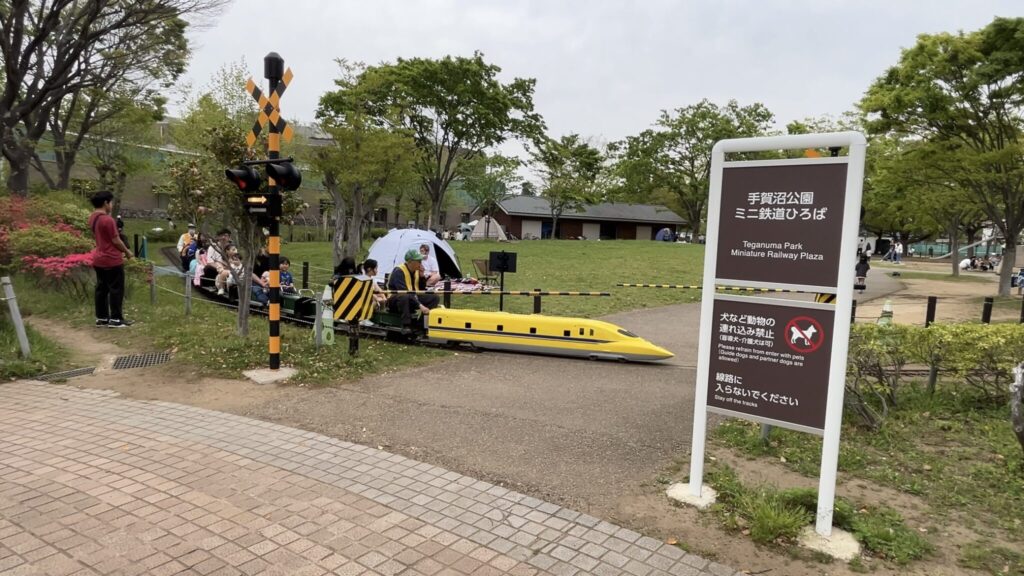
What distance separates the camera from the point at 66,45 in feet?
54.4

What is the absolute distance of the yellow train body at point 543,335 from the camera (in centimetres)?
790

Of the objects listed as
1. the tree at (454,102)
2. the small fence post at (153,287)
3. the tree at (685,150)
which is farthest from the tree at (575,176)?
the small fence post at (153,287)

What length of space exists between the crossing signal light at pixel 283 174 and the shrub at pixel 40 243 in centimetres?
627

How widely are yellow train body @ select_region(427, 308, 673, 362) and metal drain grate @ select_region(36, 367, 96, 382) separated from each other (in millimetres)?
4072

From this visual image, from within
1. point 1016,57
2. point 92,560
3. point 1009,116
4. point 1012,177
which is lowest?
point 92,560

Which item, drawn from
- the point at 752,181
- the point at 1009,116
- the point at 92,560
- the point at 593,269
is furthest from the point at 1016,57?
the point at 92,560

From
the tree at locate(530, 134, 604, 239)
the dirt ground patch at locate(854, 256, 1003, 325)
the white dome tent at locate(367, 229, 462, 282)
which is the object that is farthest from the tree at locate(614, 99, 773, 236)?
the white dome tent at locate(367, 229, 462, 282)

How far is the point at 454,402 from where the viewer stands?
595 cm

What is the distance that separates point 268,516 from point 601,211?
188 feet

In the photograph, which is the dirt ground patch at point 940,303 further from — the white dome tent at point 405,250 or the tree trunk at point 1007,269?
the white dome tent at point 405,250

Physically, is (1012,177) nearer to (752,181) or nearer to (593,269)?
(593,269)

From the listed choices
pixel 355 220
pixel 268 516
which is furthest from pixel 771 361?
pixel 355 220

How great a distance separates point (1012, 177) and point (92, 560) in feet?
65.7

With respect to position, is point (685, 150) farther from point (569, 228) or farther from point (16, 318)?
point (16, 318)
